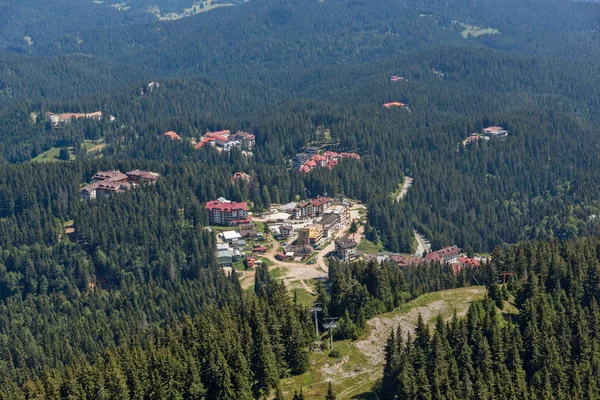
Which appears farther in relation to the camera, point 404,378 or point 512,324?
point 512,324

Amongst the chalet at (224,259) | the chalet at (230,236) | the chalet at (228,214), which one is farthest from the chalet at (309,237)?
the chalet at (228,214)

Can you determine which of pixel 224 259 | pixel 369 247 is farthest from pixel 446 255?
pixel 224 259

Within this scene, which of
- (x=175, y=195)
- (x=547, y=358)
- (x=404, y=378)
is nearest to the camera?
(x=404, y=378)

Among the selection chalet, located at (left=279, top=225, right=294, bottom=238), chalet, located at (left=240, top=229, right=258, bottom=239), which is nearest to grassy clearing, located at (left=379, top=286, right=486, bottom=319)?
chalet, located at (left=279, top=225, right=294, bottom=238)

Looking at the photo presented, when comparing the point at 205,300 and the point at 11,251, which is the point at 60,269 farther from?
the point at 205,300

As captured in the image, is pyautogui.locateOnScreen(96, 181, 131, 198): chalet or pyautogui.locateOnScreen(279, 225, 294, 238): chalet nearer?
pyautogui.locateOnScreen(279, 225, 294, 238): chalet

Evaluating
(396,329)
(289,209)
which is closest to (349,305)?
(396,329)

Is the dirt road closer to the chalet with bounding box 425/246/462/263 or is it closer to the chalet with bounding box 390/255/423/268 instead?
the chalet with bounding box 425/246/462/263

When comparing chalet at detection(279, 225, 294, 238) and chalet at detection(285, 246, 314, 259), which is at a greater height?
chalet at detection(279, 225, 294, 238)
